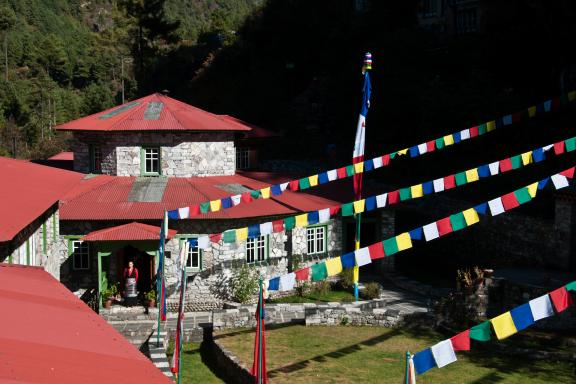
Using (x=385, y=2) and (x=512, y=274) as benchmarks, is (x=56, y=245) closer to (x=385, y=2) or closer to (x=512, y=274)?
(x=512, y=274)

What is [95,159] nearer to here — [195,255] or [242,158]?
[242,158]

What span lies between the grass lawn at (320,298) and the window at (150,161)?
7.00 meters

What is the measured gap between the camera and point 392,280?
27.1 m

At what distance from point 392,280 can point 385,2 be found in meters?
26.2

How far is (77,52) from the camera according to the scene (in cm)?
10669

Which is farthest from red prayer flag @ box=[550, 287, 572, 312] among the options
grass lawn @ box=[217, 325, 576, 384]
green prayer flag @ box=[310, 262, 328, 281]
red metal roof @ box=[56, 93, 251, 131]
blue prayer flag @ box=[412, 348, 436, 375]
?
red metal roof @ box=[56, 93, 251, 131]

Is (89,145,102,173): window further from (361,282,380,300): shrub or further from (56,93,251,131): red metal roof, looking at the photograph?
(361,282,380,300): shrub

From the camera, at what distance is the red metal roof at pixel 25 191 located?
1322 cm

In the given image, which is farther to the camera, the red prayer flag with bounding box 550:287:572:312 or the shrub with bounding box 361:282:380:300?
the shrub with bounding box 361:282:380:300

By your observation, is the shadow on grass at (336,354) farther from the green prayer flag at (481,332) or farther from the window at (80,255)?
the window at (80,255)

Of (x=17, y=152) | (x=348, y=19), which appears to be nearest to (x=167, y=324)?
(x=348, y=19)

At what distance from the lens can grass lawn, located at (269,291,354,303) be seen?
24.5m

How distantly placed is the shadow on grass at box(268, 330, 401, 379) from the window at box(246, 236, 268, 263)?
6.48 metres

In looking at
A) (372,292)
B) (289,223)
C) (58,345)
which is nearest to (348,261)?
(289,223)
